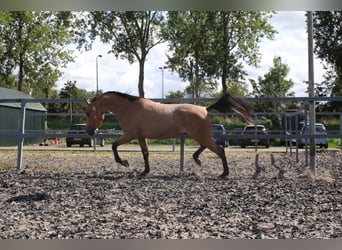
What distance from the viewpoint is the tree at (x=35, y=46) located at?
2038 centimetres

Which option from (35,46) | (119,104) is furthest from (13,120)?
(119,104)

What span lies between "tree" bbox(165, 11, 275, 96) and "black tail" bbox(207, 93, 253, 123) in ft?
38.8

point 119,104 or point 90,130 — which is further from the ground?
point 119,104

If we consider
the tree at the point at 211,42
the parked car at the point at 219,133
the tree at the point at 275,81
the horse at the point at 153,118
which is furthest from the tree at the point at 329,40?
the horse at the point at 153,118

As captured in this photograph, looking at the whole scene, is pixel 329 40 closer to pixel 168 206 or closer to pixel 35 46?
pixel 35 46

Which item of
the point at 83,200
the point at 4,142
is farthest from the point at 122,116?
the point at 4,142

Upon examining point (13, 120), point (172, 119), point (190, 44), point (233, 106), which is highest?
point (190, 44)

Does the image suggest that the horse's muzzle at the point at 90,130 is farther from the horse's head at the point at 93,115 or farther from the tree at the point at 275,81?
the tree at the point at 275,81

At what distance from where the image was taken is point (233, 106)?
6.35m

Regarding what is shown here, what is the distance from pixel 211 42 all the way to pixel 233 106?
14025mm

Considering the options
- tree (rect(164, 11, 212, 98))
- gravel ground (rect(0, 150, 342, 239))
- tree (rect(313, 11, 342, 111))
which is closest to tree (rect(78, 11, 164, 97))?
tree (rect(164, 11, 212, 98))

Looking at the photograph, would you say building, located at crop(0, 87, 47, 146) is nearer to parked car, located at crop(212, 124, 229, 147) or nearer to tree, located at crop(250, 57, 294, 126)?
parked car, located at crop(212, 124, 229, 147)

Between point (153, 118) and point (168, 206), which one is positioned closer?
point (168, 206)

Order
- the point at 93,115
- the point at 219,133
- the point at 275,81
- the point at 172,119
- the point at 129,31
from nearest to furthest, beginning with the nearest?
the point at 172,119 < the point at 93,115 < the point at 219,133 < the point at 129,31 < the point at 275,81
